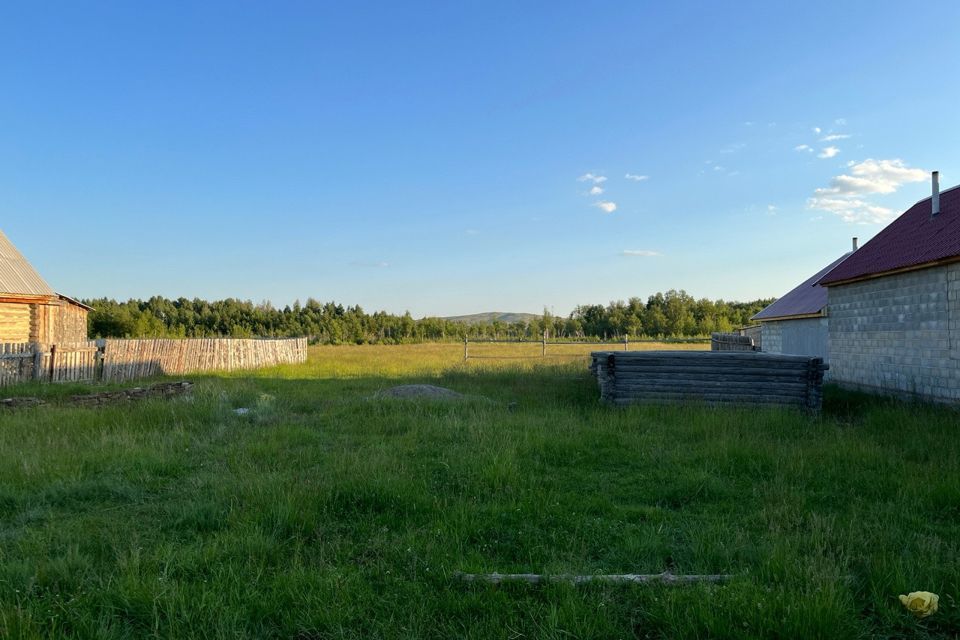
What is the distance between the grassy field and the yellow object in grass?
0.07 m

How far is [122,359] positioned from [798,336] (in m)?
24.7

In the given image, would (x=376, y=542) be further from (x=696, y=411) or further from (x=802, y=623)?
(x=696, y=411)

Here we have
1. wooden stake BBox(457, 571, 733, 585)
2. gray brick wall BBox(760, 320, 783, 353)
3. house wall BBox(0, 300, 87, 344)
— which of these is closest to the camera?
wooden stake BBox(457, 571, 733, 585)

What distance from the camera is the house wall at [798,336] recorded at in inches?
705

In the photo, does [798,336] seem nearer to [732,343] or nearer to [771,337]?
[771,337]

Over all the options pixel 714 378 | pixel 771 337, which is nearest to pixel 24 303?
pixel 714 378

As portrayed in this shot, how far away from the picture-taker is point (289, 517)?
4488mm

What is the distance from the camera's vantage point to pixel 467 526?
4.44 m

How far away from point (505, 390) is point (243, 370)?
45.1 ft

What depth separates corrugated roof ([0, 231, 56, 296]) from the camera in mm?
18750

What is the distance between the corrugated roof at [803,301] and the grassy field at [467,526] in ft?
34.5

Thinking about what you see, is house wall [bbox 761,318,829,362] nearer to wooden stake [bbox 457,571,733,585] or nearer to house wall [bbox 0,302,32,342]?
wooden stake [bbox 457,571,733,585]

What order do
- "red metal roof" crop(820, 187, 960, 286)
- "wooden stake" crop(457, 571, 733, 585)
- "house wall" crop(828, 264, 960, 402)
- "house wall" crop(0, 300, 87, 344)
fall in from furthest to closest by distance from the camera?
"house wall" crop(0, 300, 87, 344) → "red metal roof" crop(820, 187, 960, 286) → "house wall" crop(828, 264, 960, 402) → "wooden stake" crop(457, 571, 733, 585)

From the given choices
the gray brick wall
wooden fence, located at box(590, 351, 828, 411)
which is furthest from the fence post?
the gray brick wall
